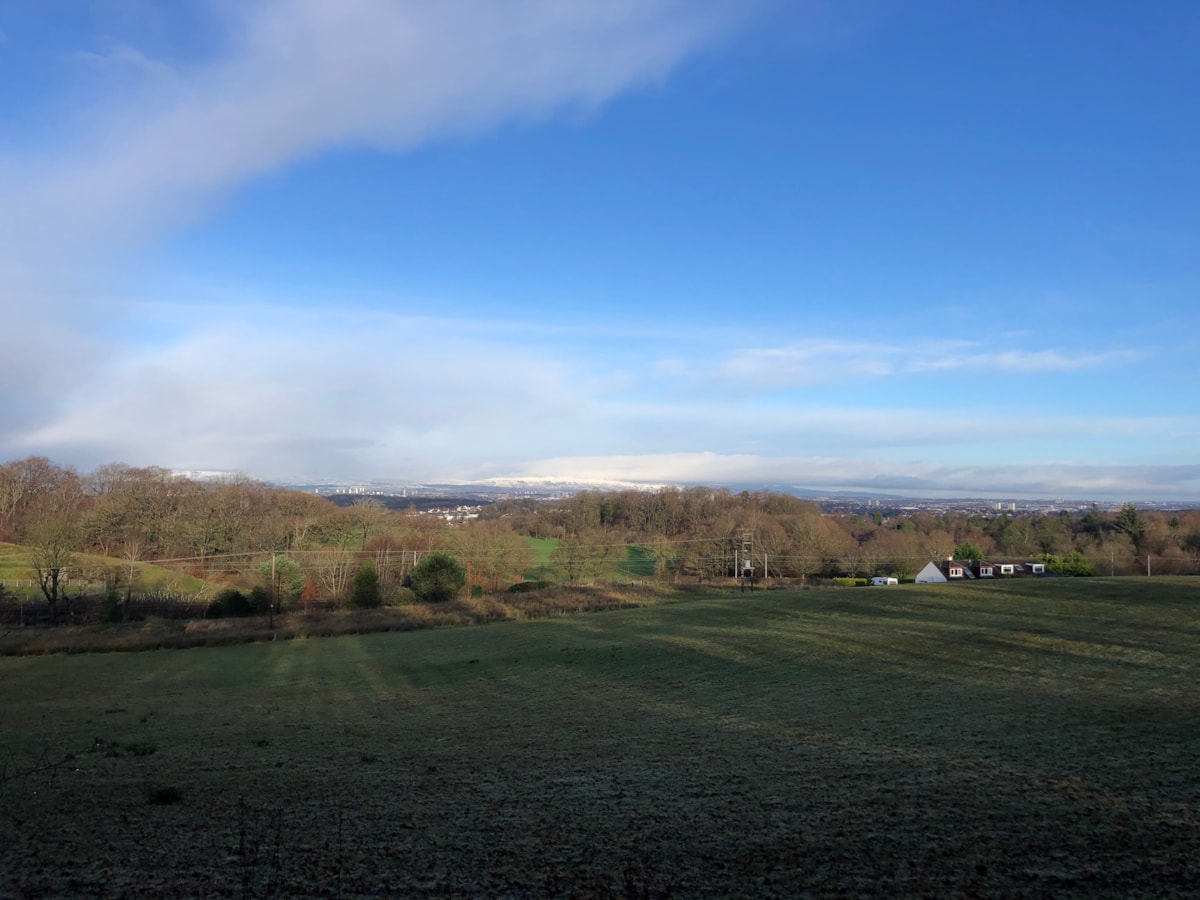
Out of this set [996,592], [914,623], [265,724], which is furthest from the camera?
[996,592]

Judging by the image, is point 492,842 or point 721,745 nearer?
point 492,842

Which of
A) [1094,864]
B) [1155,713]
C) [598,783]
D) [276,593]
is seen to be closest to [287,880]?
[598,783]

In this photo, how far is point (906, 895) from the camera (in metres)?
4.71

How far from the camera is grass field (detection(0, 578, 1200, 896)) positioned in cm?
520

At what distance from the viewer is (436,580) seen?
45.9 m

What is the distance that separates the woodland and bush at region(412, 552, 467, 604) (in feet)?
3.12

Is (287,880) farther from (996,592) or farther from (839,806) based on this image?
(996,592)

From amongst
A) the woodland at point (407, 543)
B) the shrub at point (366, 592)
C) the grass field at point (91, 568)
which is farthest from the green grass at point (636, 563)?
the grass field at point (91, 568)

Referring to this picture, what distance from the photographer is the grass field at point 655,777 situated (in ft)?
17.1

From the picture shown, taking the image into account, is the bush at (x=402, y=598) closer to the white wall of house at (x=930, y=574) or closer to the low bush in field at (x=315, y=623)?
the low bush in field at (x=315, y=623)

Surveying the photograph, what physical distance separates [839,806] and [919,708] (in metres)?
5.39

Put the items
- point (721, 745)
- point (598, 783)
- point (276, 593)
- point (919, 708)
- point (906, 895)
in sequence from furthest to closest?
point (276, 593) < point (919, 708) < point (721, 745) < point (598, 783) < point (906, 895)

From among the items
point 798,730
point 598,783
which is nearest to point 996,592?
point 798,730

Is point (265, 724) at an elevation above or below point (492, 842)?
below
